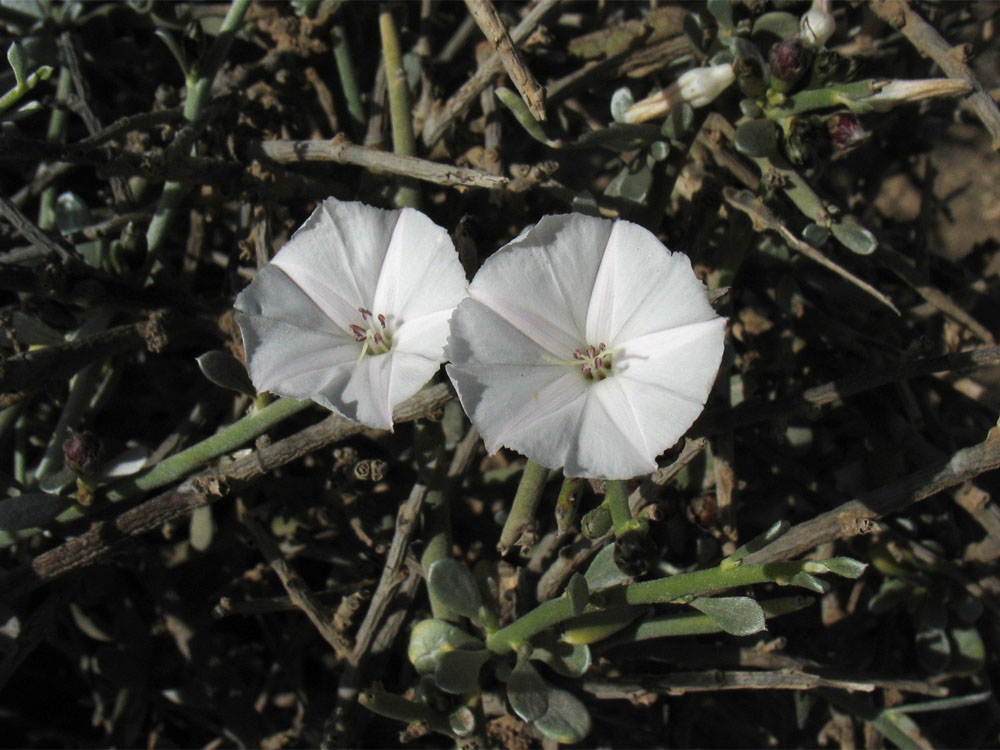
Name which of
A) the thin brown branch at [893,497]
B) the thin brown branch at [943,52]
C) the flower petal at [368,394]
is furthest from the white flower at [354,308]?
the thin brown branch at [943,52]

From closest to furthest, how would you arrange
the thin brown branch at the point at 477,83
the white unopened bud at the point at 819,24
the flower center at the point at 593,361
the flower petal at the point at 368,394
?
the flower petal at the point at 368,394, the flower center at the point at 593,361, the white unopened bud at the point at 819,24, the thin brown branch at the point at 477,83

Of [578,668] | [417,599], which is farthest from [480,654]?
[417,599]

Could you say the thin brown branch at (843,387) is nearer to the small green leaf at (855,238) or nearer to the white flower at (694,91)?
the small green leaf at (855,238)

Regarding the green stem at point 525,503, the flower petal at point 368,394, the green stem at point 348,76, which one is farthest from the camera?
the green stem at point 348,76

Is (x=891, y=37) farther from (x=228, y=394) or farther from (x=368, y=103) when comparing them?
(x=228, y=394)

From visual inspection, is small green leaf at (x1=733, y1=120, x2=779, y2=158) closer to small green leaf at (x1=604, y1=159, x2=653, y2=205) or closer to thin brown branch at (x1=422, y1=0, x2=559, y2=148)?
small green leaf at (x1=604, y1=159, x2=653, y2=205)

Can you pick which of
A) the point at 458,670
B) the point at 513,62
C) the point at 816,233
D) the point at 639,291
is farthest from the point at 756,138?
the point at 458,670
